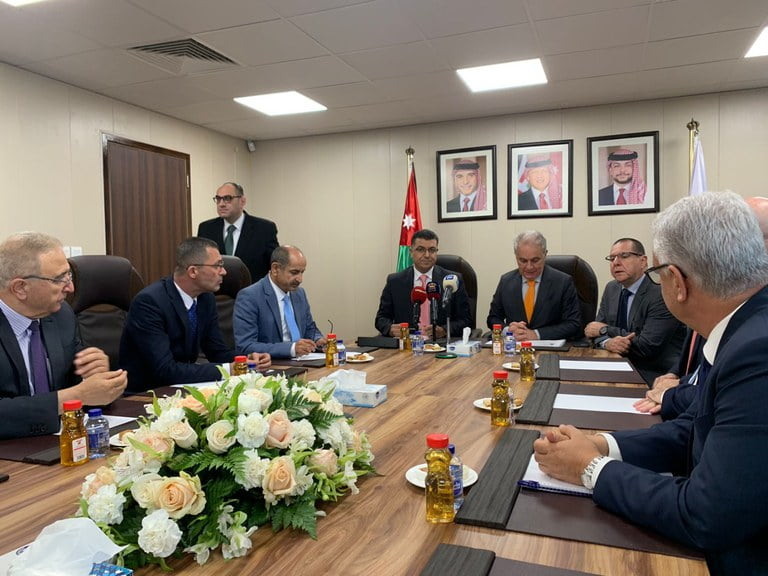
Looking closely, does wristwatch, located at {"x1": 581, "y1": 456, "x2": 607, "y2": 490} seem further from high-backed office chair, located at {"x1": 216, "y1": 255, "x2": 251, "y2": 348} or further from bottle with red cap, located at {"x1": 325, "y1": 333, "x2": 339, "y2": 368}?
high-backed office chair, located at {"x1": 216, "y1": 255, "x2": 251, "y2": 348}

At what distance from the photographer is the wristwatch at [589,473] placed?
44.8 inches

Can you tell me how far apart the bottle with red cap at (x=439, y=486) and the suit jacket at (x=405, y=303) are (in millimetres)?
2805

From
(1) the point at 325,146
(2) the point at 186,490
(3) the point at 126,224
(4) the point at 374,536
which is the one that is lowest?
(4) the point at 374,536

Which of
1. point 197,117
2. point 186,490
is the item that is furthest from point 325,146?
point 186,490

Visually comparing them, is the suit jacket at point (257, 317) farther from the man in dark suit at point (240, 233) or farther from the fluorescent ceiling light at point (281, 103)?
the fluorescent ceiling light at point (281, 103)

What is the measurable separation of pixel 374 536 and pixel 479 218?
5.10m

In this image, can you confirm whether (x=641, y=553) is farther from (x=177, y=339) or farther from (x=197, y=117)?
(x=197, y=117)

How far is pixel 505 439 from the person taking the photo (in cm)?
146

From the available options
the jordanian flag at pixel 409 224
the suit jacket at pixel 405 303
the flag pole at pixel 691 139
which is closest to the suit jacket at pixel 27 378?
the suit jacket at pixel 405 303

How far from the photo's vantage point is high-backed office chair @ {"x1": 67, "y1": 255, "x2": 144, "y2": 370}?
270cm

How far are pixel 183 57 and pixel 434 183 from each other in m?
2.87

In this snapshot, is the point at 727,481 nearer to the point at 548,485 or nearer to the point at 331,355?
the point at 548,485

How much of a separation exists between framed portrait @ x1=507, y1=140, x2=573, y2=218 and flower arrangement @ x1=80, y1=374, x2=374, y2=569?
4.84m

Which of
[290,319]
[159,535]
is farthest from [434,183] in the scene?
[159,535]
